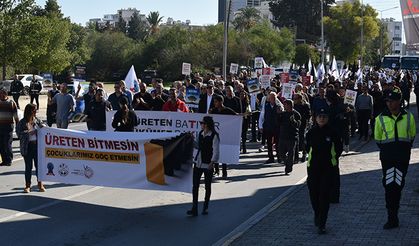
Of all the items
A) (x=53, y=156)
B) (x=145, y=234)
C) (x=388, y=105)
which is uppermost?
(x=388, y=105)

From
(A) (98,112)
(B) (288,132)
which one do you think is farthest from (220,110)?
(A) (98,112)

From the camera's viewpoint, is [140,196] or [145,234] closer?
[145,234]

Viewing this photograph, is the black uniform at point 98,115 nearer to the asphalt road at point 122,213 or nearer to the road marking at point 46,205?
the asphalt road at point 122,213

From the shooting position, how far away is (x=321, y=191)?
964cm

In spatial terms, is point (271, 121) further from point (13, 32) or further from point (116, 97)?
point (13, 32)

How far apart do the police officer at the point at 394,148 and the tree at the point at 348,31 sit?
6966cm

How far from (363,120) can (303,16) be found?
263 ft

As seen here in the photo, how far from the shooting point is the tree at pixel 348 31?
78.7 metres

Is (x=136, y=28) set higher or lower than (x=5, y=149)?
higher

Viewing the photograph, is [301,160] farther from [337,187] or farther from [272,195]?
[337,187]

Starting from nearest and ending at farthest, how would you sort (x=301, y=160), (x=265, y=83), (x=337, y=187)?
(x=337, y=187) → (x=301, y=160) → (x=265, y=83)

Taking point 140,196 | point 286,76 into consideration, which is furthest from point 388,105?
point 286,76

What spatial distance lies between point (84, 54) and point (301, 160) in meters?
59.7

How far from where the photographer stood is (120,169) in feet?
38.5
